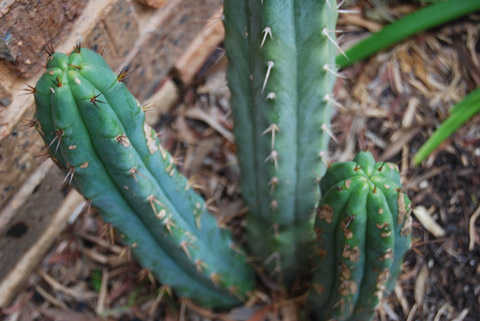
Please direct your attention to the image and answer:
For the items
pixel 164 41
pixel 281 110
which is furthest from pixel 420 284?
pixel 164 41

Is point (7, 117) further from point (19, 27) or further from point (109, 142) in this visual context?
point (109, 142)

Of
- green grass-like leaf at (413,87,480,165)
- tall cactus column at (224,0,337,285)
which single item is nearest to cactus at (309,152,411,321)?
tall cactus column at (224,0,337,285)

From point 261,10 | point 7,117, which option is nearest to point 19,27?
point 7,117

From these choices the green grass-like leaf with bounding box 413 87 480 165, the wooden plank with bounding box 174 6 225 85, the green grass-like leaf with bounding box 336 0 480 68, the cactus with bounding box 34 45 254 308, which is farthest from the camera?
the wooden plank with bounding box 174 6 225 85

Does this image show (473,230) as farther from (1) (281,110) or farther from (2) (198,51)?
(2) (198,51)

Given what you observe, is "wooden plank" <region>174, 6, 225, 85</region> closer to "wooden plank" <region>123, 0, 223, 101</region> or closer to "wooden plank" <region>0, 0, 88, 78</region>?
"wooden plank" <region>123, 0, 223, 101</region>
